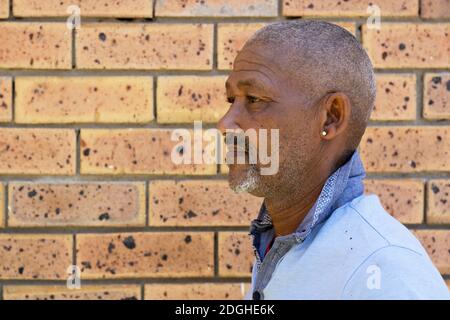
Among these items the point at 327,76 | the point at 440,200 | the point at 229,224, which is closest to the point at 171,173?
the point at 229,224

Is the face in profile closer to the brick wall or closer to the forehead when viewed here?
the forehead

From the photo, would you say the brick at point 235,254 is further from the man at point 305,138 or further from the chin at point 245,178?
the chin at point 245,178

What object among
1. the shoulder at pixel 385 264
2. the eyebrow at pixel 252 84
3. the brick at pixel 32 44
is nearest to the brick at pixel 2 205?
the brick at pixel 32 44

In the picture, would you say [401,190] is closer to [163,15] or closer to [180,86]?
[180,86]

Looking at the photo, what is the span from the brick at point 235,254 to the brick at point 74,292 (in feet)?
1.00

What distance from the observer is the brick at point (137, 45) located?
2.28 m

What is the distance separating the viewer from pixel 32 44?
2.27 metres

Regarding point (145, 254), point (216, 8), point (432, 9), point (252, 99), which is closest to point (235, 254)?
point (145, 254)

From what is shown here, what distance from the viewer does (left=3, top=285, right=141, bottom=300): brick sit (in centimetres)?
228

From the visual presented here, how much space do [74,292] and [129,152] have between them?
0.50 m

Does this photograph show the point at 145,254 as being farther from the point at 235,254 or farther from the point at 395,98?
the point at 395,98

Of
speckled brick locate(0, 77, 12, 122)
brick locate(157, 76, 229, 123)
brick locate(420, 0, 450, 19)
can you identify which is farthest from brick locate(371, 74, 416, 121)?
speckled brick locate(0, 77, 12, 122)

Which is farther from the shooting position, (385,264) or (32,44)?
(32,44)
